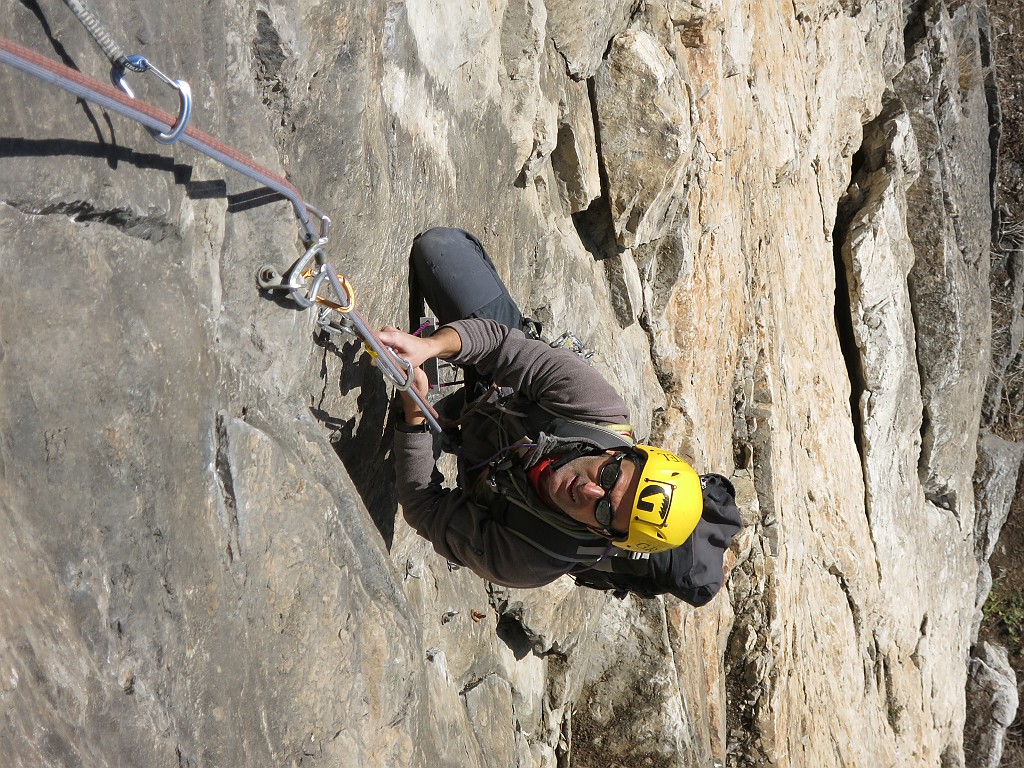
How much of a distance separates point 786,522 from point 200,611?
6.03 m

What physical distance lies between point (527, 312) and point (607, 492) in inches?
85.7

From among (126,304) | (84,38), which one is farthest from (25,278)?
(84,38)

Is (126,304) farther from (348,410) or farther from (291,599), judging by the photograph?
(348,410)

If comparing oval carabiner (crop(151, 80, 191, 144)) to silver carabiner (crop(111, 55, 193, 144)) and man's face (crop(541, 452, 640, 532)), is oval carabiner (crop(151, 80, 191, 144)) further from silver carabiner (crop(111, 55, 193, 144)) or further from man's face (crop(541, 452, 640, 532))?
man's face (crop(541, 452, 640, 532))

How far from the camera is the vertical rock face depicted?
2281 millimetres

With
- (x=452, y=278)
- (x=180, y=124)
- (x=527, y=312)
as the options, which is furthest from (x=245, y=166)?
(x=527, y=312)

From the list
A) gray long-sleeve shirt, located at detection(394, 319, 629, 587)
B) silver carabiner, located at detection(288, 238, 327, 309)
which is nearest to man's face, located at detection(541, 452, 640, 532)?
gray long-sleeve shirt, located at detection(394, 319, 629, 587)

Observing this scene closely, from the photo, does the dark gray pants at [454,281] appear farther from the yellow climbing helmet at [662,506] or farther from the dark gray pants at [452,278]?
the yellow climbing helmet at [662,506]

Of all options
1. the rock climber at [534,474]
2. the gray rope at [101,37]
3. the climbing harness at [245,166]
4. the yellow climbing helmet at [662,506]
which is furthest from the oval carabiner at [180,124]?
the yellow climbing helmet at [662,506]

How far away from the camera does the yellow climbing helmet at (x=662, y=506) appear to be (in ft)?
11.6

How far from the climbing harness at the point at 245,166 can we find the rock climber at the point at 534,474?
26 centimetres

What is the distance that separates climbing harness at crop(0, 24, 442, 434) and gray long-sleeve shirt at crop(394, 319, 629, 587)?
279 millimetres

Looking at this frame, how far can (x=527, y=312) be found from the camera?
217 inches

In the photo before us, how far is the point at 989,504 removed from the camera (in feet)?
44.5
